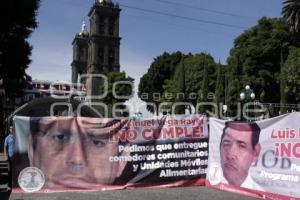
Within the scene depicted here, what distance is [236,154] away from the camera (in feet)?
39.9

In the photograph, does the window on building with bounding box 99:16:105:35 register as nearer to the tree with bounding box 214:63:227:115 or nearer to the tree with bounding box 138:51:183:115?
the tree with bounding box 138:51:183:115

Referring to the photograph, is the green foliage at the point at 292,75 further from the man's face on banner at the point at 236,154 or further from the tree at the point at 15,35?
the man's face on banner at the point at 236,154

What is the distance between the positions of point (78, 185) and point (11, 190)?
1566 mm

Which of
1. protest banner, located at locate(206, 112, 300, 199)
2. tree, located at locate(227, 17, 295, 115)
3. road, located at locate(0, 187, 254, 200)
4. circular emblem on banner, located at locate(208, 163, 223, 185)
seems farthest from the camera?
tree, located at locate(227, 17, 295, 115)

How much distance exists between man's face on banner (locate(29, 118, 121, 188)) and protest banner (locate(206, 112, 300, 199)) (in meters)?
2.61

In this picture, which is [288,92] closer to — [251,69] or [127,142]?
[251,69]

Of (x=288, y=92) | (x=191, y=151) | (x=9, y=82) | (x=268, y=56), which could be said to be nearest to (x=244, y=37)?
(x=268, y=56)

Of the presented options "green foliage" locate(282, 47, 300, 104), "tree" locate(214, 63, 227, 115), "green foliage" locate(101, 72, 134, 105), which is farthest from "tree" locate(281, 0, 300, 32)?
"green foliage" locate(101, 72, 134, 105)

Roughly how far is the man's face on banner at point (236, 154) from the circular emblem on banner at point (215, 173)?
0.20 metres

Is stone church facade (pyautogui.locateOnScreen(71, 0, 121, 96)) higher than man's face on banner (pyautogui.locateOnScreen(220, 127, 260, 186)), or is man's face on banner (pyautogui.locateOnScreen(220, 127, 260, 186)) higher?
stone church facade (pyautogui.locateOnScreen(71, 0, 121, 96))

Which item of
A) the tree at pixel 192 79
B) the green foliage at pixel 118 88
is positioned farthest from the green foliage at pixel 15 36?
the green foliage at pixel 118 88

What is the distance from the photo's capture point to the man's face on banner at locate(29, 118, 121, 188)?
1203 cm

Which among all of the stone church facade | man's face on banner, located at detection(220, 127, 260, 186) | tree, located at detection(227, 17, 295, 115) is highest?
the stone church facade

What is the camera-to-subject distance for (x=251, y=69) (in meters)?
61.3
